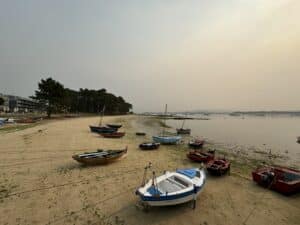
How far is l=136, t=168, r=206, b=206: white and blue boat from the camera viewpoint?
23.4 feet

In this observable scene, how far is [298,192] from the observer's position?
10523 millimetres

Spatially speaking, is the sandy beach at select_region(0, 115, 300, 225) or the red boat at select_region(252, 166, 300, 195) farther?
the red boat at select_region(252, 166, 300, 195)

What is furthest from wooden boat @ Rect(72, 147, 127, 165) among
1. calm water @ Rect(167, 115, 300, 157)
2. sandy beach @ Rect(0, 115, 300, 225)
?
calm water @ Rect(167, 115, 300, 157)

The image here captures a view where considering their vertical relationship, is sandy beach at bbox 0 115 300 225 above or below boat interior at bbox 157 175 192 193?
below

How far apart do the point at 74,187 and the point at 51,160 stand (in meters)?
6.14

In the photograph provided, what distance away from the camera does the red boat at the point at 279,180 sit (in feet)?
33.2

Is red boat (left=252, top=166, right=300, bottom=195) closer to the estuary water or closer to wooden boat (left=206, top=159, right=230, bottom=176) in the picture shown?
wooden boat (left=206, top=159, right=230, bottom=176)

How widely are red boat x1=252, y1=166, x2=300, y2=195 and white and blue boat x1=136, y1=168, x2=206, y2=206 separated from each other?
4.43 m

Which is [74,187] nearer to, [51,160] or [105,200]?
[105,200]

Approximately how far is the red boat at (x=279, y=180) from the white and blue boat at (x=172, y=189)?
174 inches

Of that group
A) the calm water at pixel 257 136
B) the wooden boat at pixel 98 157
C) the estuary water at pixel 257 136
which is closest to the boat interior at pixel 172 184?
the wooden boat at pixel 98 157

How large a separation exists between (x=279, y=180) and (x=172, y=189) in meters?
7.07

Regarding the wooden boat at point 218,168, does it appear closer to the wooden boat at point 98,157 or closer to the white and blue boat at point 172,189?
the white and blue boat at point 172,189

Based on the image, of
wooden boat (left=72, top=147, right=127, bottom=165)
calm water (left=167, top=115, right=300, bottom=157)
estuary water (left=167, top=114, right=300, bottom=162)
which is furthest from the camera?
calm water (left=167, top=115, right=300, bottom=157)
